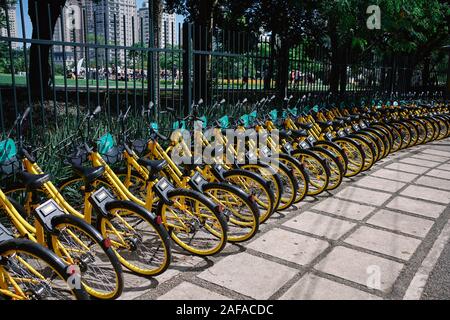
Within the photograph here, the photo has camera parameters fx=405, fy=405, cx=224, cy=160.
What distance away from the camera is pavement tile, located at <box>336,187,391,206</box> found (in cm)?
509

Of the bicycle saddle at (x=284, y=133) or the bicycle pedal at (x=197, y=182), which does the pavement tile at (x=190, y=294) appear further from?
the bicycle saddle at (x=284, y=133)

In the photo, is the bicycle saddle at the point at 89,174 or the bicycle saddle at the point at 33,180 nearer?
the bicycle saddle at the point at 33,180

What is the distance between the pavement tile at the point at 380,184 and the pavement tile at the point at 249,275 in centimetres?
293

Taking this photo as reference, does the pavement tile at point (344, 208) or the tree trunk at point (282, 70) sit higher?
the tree trunk at point (282, 70)

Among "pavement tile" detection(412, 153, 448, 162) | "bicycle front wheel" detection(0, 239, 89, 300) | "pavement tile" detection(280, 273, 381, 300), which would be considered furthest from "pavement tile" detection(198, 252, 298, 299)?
"pavement tile" detection(412, 153, 448, 162)

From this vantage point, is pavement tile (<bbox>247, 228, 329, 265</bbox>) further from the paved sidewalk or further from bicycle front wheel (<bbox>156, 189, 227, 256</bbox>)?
bicycle front wheel (<bbox>156, 189, 227, 256</bbox>)

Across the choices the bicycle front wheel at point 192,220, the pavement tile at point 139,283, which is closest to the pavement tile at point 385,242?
the bicycle front wheel at point 192,220

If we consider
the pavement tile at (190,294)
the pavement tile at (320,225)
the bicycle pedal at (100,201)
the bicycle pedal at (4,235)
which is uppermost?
the bicycle pedal at (100,201)

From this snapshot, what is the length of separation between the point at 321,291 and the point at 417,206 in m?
2.65

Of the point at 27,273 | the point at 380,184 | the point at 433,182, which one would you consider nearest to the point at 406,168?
the point at 433,182

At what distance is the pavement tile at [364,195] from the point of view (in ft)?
16.7

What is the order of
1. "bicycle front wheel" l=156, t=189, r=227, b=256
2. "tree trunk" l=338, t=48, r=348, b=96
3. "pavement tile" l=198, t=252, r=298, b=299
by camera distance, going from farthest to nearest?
1. "tree trunk" l=338, t=48, r=348, b=96
2. "bicycle front wheel" l=156, t=189, r=227, b=256
3. "pavement tile" l=198, t=252, r=298, b=299

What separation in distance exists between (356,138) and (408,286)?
3531 millimetres
